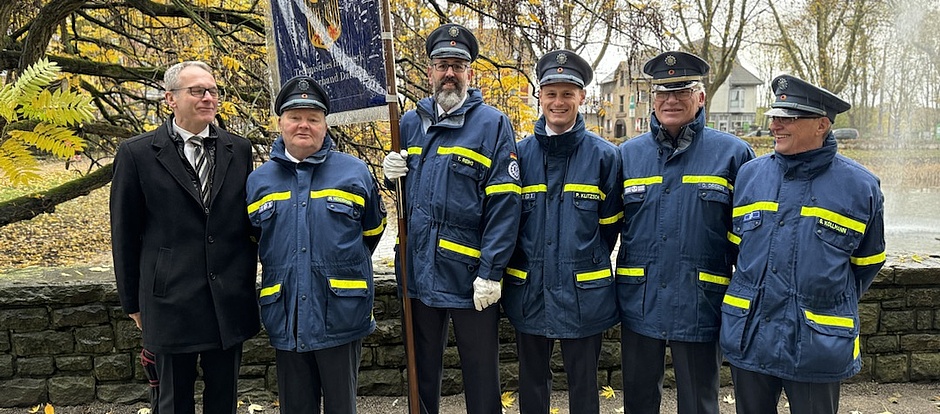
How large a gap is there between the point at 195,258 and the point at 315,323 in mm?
589

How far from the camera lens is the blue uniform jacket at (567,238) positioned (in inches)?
117

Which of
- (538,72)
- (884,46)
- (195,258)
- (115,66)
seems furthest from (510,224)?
(884,46)

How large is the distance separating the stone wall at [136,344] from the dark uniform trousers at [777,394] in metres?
1.44

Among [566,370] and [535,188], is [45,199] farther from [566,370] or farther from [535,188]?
[566,370]

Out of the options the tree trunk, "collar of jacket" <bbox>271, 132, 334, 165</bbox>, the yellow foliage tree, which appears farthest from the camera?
the tree trunk

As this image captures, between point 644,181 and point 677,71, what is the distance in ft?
1.69

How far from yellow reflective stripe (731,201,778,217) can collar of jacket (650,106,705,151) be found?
0.36 m

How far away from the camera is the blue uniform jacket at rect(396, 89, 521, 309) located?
2957 millimetres

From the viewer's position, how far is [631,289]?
300 centimetres

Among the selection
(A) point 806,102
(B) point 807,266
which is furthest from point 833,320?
(A) point 806,102

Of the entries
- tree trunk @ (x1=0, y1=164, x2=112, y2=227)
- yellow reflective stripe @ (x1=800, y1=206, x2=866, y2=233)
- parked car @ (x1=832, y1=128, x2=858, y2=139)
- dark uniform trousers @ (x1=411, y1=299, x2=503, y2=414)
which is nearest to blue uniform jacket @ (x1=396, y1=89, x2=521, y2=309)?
dark uniform trousers @ (x1=411, y1=299, x2=503, y2=414)

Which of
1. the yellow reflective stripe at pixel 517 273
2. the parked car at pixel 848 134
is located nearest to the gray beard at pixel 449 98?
the yellow reflective stripe at pixel 517 273

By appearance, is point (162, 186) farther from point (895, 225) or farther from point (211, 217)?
point (895, 225)

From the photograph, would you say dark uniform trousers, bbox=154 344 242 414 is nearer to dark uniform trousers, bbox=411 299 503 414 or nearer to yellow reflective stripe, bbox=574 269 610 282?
dark uniform trousers, bbox=411 299 503 414
